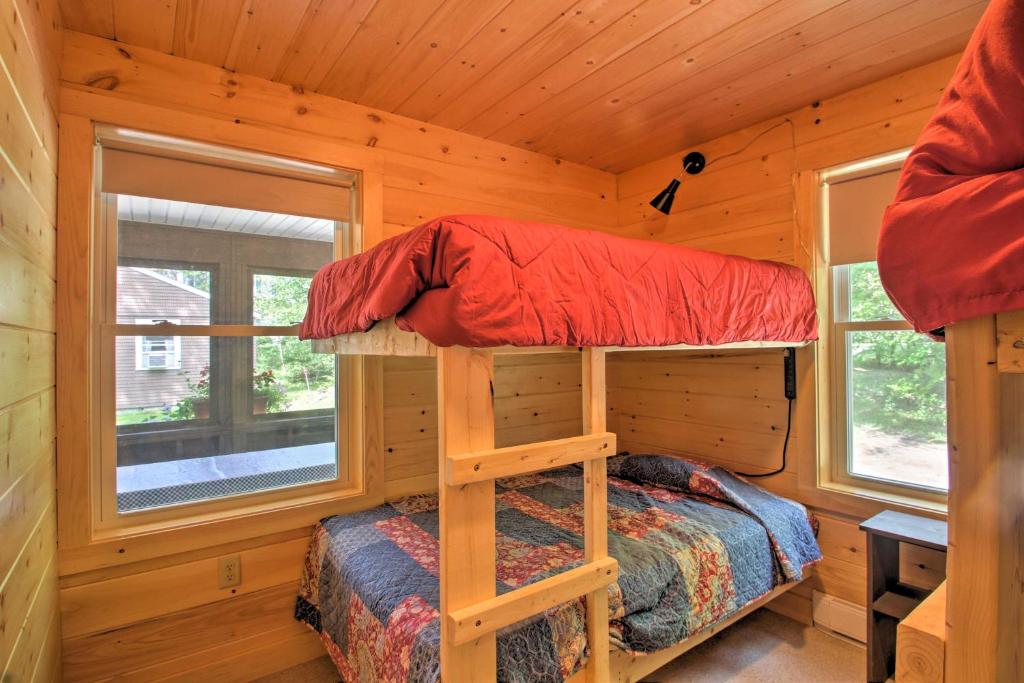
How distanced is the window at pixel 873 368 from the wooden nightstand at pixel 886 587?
25cm

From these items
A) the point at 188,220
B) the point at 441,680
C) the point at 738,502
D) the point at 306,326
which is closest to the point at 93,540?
the point at 306,326

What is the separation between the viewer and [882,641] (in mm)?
1908

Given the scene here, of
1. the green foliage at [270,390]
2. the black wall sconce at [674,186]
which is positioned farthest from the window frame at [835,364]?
the green foliage at [270,390]

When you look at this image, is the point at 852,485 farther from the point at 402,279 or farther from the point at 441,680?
the point at 402,279

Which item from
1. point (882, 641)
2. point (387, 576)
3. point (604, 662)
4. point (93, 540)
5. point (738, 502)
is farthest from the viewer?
point (738, 502)

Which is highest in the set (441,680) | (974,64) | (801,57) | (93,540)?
(801,57)

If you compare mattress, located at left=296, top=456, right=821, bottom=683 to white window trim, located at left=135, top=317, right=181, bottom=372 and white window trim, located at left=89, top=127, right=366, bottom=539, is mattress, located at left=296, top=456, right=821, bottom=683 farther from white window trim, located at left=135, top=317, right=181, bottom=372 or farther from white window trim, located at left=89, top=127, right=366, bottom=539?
white window trim, located at left=135, top=317, right=181, bottom=372

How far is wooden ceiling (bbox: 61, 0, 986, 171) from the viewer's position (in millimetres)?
1670

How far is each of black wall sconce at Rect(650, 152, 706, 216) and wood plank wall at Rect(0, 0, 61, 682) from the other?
→ 2453 mm

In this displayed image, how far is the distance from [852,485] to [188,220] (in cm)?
304

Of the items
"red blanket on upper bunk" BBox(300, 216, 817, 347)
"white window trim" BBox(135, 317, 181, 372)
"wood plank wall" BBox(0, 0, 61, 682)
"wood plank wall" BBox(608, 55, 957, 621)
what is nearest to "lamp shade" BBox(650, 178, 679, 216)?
"wood plank wall" BBox(608, 55, 957, 621)

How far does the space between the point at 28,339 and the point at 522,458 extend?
4.33 ft

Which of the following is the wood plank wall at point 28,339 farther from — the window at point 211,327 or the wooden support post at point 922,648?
the wooden support post at point 922,648

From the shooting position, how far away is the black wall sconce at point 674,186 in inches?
107
